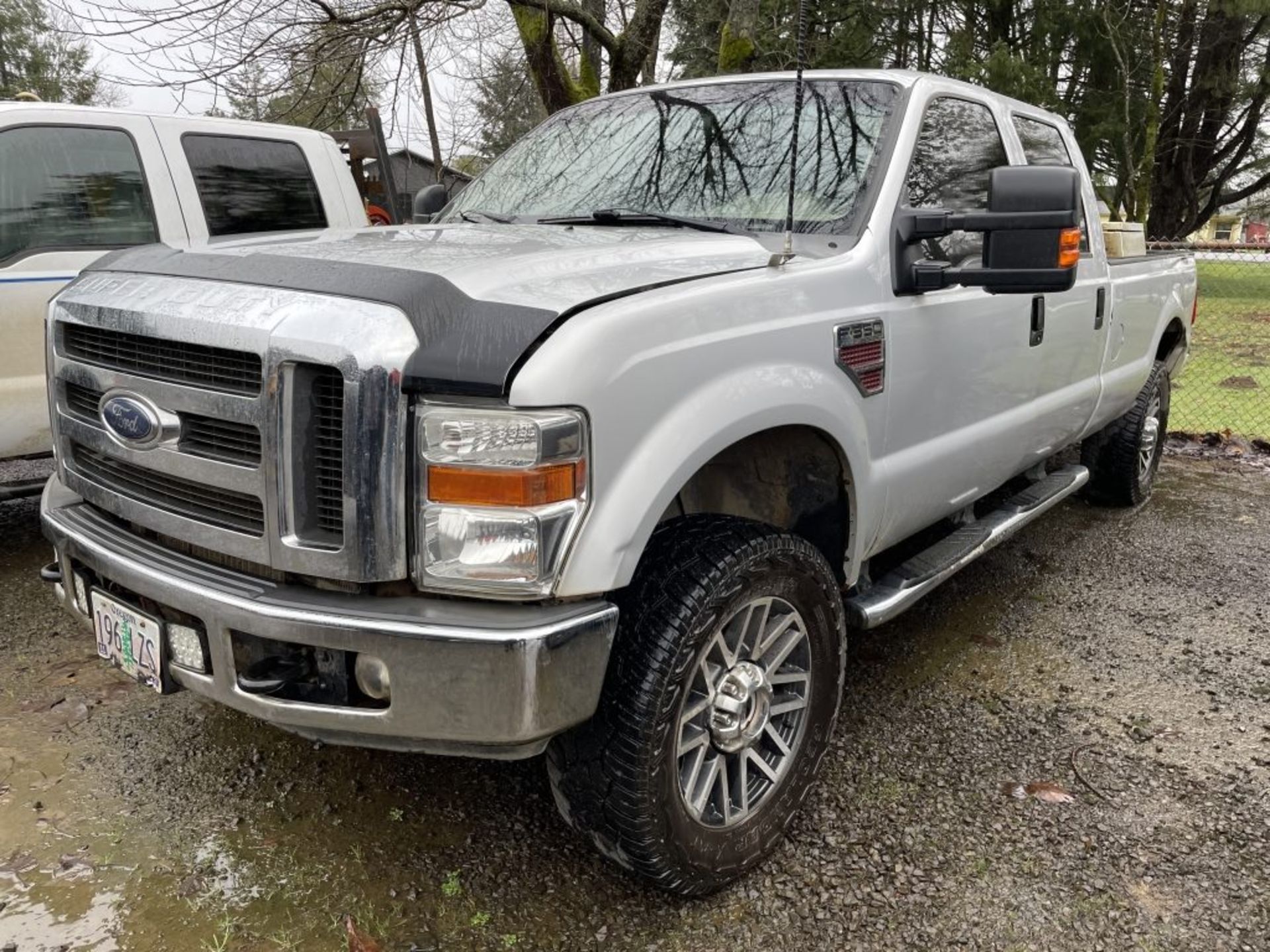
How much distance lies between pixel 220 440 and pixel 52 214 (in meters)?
3.14

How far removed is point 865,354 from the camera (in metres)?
2.65

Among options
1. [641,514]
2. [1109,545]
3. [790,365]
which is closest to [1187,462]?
[1109,545]

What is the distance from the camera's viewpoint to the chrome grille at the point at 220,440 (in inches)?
78.0

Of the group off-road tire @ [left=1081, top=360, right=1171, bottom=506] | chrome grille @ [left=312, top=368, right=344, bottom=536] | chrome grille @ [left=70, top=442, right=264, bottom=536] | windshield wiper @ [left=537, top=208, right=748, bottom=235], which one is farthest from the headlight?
off-road tire @ [left=1081, top=360, right=1171, bottom=506]

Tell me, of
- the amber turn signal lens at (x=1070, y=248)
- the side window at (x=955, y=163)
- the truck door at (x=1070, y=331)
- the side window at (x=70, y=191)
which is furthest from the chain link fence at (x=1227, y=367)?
the side window at (x=70, y=191)

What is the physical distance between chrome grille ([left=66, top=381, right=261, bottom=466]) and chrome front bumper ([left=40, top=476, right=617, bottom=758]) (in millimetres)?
260

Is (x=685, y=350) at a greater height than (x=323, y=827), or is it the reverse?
(x=685, y=350)

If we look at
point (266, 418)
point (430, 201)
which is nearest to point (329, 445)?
point (266, 418)

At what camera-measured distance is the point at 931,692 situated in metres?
3.43

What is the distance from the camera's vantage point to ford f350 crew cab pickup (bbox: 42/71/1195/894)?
1.85m

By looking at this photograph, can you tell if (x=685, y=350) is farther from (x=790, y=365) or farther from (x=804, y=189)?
(x=804, y=189)

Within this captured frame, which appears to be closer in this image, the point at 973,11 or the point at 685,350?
the point at 685,350

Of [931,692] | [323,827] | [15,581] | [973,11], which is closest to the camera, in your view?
[323,827]

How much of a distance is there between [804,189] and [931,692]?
1.74 metres
